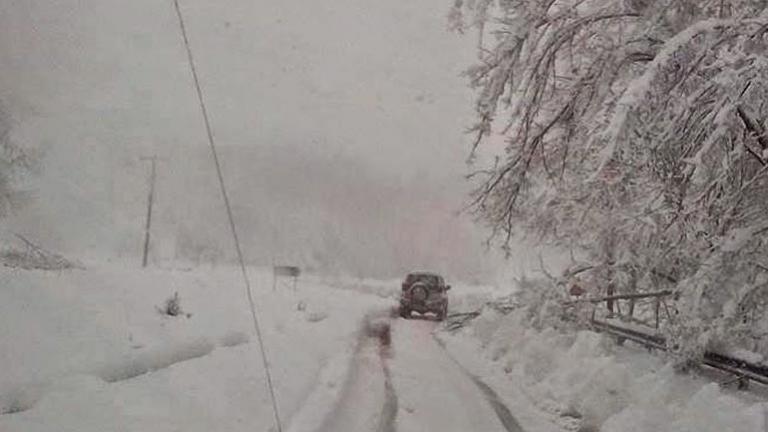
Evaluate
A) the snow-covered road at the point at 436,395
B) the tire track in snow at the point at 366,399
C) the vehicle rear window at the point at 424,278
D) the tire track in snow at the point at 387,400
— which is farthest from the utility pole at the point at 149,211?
the vehicle rear window at the point at 424,278

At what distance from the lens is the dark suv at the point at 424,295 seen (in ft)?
91.3

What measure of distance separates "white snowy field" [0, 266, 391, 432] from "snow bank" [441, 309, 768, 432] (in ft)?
10.9

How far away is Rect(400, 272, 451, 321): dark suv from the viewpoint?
27828 mm

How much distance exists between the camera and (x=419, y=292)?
28.4 m

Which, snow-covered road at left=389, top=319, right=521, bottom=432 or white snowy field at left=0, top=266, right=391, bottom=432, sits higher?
white snowy field at left=0, top=266, right=391, bottom=432

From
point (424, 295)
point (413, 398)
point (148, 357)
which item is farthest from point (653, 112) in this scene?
point (424, 295)

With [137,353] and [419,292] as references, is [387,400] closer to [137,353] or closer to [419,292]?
[137,353]

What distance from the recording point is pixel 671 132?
19.5 feet

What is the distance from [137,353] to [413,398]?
5732mm

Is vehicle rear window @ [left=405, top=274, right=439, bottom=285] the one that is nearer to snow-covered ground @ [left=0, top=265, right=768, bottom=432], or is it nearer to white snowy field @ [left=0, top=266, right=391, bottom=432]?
snow-covered ground @ [left=0, top=265, right=768, bottom=432]

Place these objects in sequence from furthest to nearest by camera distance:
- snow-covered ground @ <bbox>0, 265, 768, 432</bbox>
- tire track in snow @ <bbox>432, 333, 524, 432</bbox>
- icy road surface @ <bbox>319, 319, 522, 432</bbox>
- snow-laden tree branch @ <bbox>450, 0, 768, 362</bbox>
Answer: tire track in snow @ <bbox>432, 333, 524, 432</bbox> < icy road surface @ <bbox>319, 319, 522, 432</bbox> < snow-laden tree branch @ <bbox>450, 0, 768, 362</bbox> < snow-covered ground @ <bbox>0, 265, 768, 432</bbox>

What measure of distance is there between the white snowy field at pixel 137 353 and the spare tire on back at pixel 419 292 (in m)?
18.7

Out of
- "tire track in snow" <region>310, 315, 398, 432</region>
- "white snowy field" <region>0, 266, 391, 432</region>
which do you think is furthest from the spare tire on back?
"white snowy field" <region>0, 266, 391, 432</region>

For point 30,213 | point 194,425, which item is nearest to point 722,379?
point 194,425
